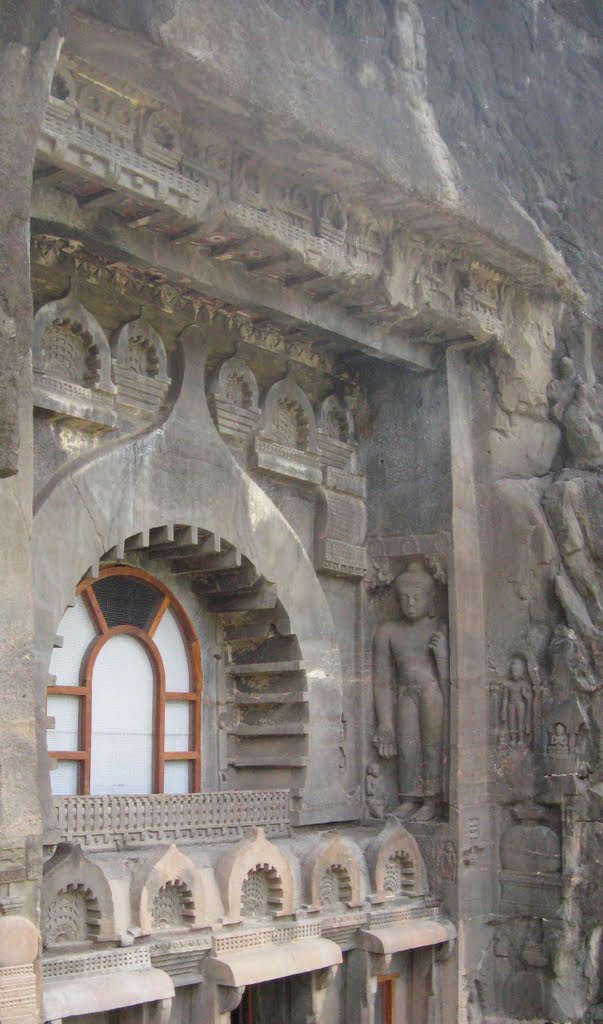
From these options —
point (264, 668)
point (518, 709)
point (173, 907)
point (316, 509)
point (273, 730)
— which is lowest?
point (173, 907)

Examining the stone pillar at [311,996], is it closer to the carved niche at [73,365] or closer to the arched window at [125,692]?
the arched window at [125,692]

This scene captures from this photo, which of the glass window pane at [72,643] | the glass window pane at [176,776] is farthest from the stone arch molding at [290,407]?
the glass window pane at [176,776]

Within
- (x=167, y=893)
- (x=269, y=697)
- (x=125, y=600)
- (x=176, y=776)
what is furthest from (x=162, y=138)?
(x=167, y=893)

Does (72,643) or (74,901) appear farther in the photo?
(72,643)

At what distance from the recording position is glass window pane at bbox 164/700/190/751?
8.51 metres

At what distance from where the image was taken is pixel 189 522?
8133mm

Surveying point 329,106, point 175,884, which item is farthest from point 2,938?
point 329,106

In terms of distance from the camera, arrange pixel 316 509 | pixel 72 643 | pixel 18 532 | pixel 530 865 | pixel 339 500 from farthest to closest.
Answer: pixel 339 500
pixel 316 509
pixel 530 865
pixel 72 643
pixel 18 532

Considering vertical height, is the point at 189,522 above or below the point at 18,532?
above

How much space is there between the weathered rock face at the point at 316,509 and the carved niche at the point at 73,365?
2 cm

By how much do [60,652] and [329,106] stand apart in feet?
11.8

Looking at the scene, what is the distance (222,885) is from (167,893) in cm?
40

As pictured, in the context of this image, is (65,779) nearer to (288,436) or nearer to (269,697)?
(269,697)

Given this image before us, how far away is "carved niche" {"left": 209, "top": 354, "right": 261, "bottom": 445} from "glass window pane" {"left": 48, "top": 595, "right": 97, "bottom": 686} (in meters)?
1.56
